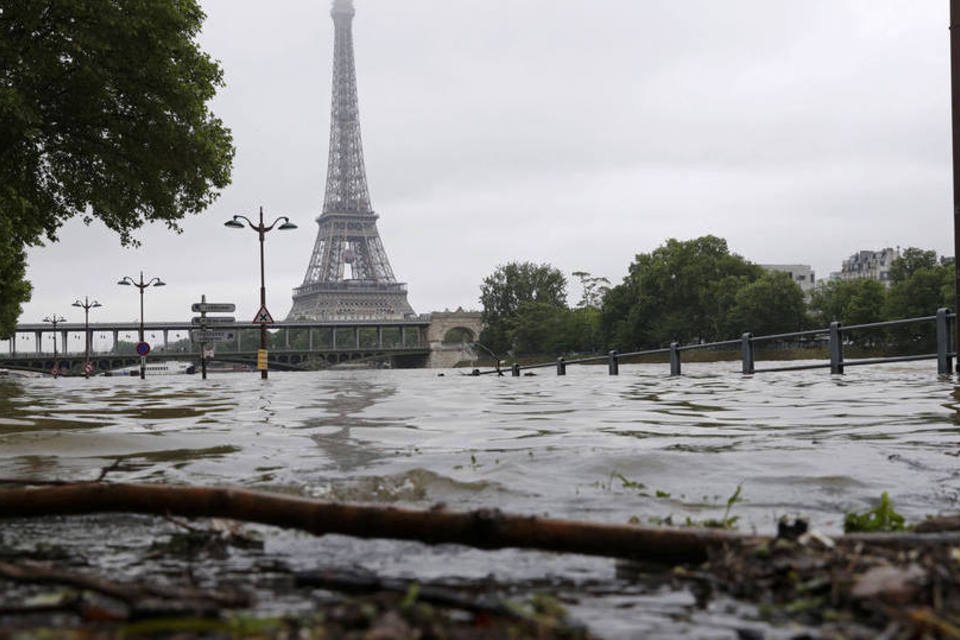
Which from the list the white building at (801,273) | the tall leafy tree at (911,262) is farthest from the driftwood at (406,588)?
the white building at (801,273)

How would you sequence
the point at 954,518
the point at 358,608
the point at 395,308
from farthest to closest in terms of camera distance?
the point at 395,308 → the point at 954,518 → the point at 358,608

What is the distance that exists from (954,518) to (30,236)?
25.7m

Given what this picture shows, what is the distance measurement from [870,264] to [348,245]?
92.8m

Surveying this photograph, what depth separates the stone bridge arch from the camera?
137 m

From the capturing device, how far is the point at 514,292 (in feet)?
472

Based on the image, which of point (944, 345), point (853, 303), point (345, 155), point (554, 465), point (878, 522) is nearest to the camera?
point (878, 522)

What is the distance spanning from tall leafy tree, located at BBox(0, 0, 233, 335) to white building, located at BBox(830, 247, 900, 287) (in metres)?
150

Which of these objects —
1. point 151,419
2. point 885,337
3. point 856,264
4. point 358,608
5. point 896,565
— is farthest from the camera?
point 856,264

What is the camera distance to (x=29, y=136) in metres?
16.5

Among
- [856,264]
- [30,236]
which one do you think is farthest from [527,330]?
[30,236]

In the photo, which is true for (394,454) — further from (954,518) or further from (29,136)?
(29,136)

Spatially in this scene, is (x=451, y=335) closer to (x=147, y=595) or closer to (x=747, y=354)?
(x=747, y=354)

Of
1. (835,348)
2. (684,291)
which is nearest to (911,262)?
(684,291)

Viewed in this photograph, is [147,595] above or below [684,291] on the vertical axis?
below
